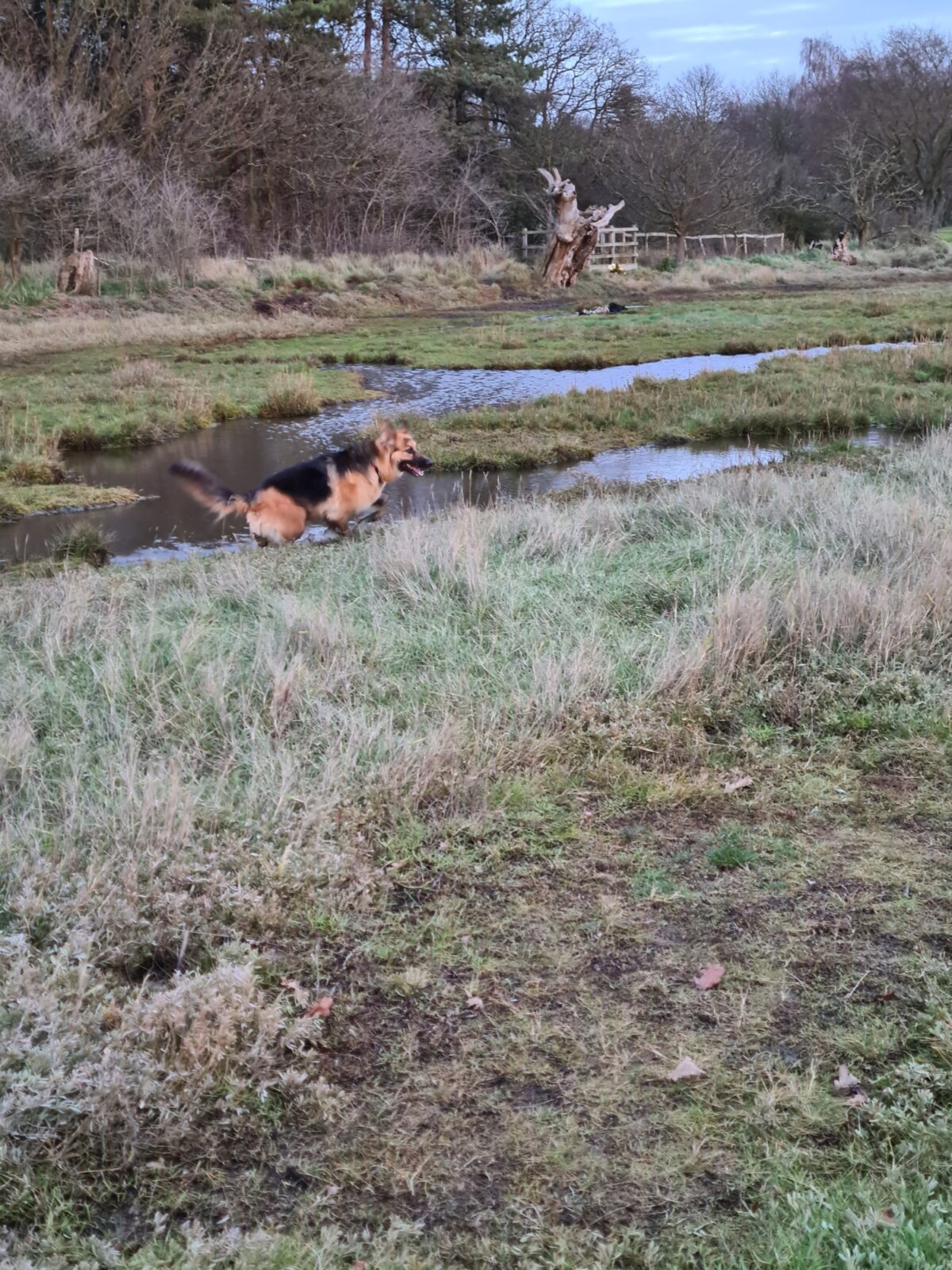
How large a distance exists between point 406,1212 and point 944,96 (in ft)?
213

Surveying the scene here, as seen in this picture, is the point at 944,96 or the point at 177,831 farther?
the point at 944,96

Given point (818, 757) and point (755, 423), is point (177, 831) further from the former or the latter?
point (755, 423)

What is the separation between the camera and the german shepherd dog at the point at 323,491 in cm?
902

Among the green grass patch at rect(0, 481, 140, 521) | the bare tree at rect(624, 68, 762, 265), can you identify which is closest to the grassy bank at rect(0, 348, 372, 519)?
the green grass patch at rect(0, 481, 140, 521)

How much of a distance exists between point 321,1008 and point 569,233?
34.7m

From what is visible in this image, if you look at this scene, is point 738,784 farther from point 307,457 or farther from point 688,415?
point 688,415

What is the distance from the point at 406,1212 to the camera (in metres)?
2.40

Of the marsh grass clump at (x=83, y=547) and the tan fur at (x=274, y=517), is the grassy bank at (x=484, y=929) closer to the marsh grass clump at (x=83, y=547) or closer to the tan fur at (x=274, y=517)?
the tan fur at (x=274, y=517)

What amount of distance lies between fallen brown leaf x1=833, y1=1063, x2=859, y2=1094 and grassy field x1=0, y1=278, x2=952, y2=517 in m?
10.1

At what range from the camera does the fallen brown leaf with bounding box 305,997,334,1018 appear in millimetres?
3012

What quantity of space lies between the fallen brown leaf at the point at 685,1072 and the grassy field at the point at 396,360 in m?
9.80

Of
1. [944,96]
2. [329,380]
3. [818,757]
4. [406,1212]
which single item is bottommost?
[406,1212]

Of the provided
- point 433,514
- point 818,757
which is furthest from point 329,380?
point 818,757

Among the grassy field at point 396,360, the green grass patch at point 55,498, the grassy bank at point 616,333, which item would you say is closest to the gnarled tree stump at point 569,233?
the grassy field at point 396,360
